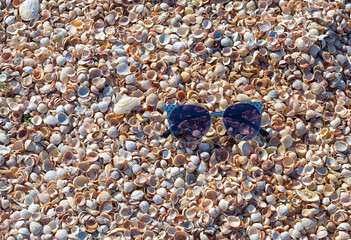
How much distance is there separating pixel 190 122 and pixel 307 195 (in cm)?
60

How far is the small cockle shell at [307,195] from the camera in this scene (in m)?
2.10

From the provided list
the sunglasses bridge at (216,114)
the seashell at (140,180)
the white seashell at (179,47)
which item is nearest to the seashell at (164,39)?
the white seashell at (179,47)

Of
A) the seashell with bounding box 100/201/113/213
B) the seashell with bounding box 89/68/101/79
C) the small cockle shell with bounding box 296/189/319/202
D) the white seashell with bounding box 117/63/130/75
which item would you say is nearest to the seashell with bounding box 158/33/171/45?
the white seashell with bounding box 117/63/130/75

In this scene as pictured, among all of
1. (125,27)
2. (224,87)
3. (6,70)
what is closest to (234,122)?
(224,87)

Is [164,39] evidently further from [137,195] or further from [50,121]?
[137,195]

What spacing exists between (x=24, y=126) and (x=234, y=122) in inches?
38.6

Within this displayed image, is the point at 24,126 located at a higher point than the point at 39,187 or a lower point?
higher

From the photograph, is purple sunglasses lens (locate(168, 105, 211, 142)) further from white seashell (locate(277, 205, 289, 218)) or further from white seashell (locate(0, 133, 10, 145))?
white seashell (locate(0, 133, 10, 145))

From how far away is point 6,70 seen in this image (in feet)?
7.99

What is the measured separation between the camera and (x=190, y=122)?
219cm

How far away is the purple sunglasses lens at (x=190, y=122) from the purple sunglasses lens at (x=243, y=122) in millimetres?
91

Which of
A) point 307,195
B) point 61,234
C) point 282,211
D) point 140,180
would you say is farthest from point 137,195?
point 307,195

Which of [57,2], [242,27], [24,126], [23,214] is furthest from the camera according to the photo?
[57,2]

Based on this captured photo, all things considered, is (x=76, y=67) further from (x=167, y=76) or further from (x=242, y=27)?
(x=242, y=27)
